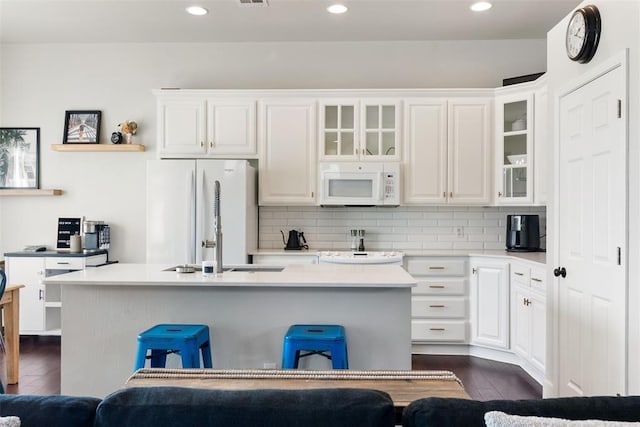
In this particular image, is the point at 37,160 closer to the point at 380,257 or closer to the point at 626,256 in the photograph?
the point at 380,257

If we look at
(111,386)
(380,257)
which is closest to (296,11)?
(380,257)

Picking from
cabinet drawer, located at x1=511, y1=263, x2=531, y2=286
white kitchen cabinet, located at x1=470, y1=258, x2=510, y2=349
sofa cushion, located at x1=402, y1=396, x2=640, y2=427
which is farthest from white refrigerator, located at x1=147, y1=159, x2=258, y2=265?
sofa cushion, located at x1=402, y1=396, x2=640, y2=427

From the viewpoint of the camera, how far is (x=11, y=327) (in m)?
3.12

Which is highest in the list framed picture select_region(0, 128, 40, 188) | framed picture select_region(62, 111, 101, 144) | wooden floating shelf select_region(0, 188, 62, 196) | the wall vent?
the wall vent

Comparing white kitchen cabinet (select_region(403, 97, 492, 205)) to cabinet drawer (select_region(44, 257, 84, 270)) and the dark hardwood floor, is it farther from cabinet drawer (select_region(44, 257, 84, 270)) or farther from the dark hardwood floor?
cabinet drawer (select_region(44, 257, 84, 270))

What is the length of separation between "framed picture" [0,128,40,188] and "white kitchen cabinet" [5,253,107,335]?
905mm

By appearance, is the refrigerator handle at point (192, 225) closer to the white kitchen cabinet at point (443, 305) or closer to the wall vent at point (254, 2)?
the wall vent at point (254, 2)

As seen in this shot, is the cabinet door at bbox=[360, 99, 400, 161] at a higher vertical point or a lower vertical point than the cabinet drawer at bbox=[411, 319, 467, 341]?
higher

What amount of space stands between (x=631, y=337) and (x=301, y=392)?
5.81 ft

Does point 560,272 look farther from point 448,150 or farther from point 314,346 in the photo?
point 448,150

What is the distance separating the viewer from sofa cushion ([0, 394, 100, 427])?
927 millimetres

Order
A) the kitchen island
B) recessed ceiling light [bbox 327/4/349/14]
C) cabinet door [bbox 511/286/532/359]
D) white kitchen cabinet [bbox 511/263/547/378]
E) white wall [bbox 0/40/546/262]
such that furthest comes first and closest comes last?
1. white wall [bbox 0/40/546/262]
2. recessed ceiling light [bbox 327/4/349/14]
3. cabinet door [bbox 511/286/532/359]
4. white kitchen cabinet [bbox 511/263/547/378]
5. the kitchen island

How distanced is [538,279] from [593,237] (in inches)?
39.5

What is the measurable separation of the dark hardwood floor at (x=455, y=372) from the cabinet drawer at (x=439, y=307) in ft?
1.21
